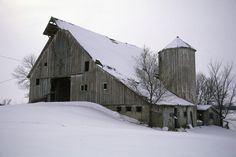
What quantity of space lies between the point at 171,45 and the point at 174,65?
2.84 m

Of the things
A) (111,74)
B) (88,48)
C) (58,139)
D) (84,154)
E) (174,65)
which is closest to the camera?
(84,154)

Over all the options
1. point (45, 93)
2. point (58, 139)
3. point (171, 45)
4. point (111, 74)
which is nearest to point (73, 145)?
point (58, 139)

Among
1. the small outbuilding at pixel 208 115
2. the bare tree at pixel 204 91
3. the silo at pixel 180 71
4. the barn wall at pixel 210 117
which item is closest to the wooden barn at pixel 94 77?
the silo at pixel 180 71

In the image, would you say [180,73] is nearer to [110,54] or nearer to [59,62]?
Result: [110,54]

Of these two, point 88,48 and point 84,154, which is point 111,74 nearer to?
point 88,48

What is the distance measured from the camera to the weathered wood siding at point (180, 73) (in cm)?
2683

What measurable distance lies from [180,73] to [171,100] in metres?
4.57

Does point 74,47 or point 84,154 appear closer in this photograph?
point 84,154

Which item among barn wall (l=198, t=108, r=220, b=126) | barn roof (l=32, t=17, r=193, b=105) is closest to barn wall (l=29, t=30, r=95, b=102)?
barn roof (l=32, t=17, r=193, b=105)

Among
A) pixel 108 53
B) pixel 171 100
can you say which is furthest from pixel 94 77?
pixel 171 100

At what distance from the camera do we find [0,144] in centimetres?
720

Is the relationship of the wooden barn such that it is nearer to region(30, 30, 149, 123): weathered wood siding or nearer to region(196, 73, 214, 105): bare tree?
region(30, 30, 149, 123): weathered wood siding

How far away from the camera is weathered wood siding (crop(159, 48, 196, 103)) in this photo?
1056 inches

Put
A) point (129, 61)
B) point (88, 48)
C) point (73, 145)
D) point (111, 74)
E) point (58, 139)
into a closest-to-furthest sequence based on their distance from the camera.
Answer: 1. point (73, 145)
2. point (58, 139)
3. point (111, 74)
4. point (88, 48)
5. point (129, 61)
